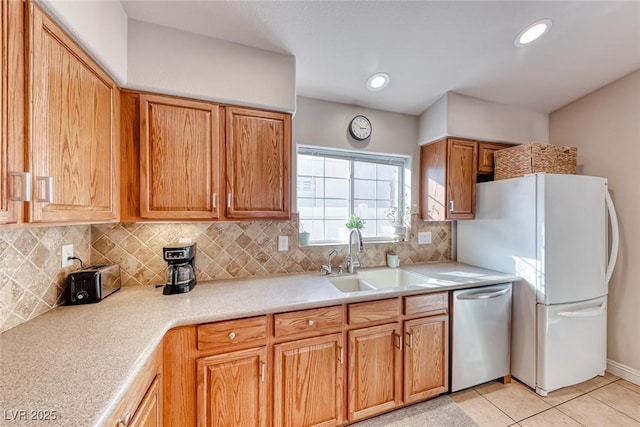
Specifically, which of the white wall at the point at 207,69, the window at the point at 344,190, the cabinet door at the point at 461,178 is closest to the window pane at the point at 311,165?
the window at the point at 344,190

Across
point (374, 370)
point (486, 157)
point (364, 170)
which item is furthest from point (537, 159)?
point (374, 370)

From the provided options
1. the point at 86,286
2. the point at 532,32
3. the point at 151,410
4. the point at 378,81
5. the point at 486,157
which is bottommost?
the point at 151,410

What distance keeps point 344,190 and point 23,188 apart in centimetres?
204

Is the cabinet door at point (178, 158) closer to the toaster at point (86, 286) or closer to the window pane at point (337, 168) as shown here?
the toaster at point (86, 286)

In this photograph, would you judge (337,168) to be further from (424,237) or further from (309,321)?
(309,321)

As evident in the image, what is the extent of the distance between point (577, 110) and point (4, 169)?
402 centimetres

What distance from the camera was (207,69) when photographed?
5.19 feet

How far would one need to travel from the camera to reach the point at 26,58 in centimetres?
86

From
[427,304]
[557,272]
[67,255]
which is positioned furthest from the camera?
[557,272]

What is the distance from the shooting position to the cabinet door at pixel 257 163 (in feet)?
5.42

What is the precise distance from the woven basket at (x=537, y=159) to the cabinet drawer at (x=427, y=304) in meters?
1.25

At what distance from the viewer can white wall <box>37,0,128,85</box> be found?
1000 millimetres

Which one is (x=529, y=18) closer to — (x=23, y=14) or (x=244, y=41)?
(x=244, y=41)

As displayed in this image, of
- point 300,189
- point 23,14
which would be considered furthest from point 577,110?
point 23,14
